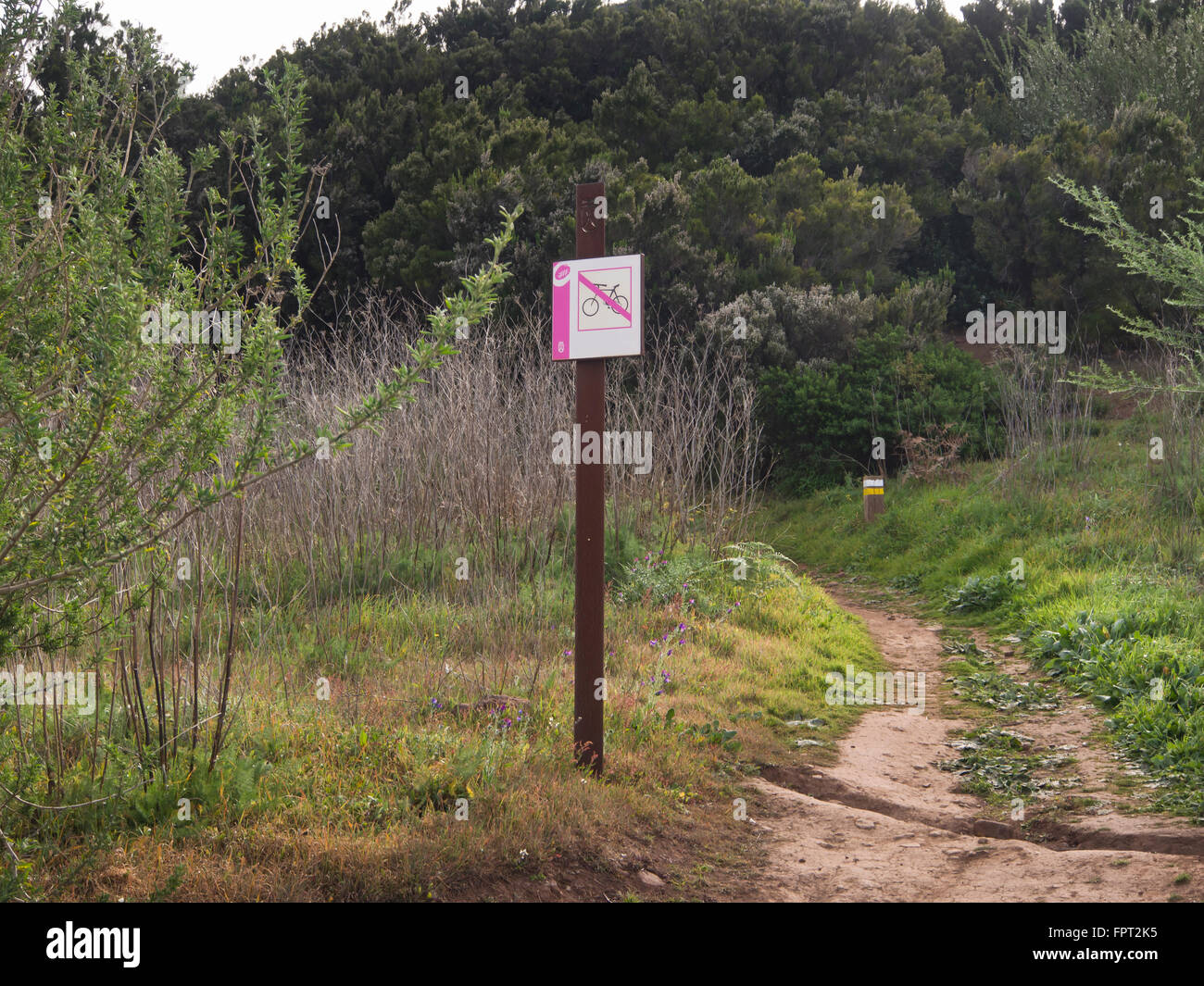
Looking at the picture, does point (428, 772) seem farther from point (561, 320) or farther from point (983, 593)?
point (983, 593)

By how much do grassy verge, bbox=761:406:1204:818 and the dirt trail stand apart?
33 cm

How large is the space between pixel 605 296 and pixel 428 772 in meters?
2.17

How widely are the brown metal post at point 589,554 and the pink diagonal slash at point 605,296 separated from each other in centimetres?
14

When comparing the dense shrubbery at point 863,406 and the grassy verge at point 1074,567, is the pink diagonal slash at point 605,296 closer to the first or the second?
the grassy verge at point 1074,567

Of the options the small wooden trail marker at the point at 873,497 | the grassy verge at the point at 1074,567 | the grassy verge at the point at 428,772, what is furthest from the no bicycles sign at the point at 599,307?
the small wooden trail marker at the point at 873,497

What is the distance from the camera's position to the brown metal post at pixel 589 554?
4578 mm

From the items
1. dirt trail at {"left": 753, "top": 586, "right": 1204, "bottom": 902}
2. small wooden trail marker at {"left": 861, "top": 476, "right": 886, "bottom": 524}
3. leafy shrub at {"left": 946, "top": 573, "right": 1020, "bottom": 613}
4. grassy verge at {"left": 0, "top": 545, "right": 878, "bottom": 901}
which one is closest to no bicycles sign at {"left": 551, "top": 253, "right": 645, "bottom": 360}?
grassy verge at {"left": 0, "top": 545, "right": 878, "bottom": 901}

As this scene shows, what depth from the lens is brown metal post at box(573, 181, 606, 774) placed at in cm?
458

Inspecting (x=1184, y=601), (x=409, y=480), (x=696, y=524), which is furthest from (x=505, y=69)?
(x=1184, y=601)

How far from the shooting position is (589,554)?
469cm

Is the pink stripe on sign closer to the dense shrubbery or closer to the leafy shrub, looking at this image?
the leafy shrub

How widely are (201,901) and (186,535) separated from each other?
2605 mm

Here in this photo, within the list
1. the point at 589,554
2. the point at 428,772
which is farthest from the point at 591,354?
the point at 428,772
